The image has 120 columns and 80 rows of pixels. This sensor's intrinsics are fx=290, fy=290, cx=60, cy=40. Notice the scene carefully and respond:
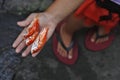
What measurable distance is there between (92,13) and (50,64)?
570 millimetres

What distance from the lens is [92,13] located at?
2355 mm

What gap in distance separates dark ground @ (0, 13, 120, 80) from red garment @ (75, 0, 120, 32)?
325mm

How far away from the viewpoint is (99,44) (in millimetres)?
2719

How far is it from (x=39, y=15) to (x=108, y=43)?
1.23 m

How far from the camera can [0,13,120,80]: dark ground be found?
2400 millimetres

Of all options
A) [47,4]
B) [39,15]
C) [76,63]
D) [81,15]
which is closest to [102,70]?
[76,63]

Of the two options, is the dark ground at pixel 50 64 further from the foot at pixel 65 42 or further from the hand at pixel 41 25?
the hand at pixel 41 25

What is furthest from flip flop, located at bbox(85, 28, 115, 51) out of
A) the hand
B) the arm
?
the hand

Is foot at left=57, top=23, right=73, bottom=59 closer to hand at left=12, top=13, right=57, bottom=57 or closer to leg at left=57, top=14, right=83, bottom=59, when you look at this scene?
leg at left=57, top=14, right=83, bottom=59

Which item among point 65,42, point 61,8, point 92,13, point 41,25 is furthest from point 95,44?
point 41,25

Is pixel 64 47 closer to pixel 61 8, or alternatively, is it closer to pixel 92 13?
pixel 92 13

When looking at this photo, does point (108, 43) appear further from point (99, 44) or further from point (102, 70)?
point (102, 70)

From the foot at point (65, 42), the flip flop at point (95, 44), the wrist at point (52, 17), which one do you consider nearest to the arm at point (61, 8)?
the wrist at point (52, 17)

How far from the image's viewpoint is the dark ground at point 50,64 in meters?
2.40
